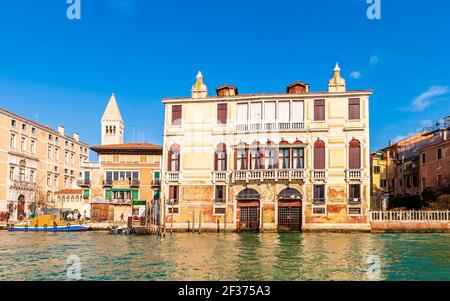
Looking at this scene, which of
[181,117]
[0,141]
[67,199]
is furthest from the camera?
[67,199]

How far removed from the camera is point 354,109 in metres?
35.0

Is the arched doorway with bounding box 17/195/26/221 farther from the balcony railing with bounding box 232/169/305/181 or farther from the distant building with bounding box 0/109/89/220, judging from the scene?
the balcony railing with bounding box 232/169/305/181

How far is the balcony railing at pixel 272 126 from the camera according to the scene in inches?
1401

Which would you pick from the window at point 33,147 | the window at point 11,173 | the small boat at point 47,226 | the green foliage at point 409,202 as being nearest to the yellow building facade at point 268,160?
the small boat at point 47,226

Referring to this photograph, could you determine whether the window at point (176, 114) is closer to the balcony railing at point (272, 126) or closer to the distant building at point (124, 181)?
the balcony railing at point (272, 126)

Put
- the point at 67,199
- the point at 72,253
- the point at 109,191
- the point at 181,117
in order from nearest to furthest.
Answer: the point at 72,253 → the point at 181,117 → the point at 109,191 → the point at 67,199

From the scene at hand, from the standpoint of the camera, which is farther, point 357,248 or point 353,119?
point 353,119

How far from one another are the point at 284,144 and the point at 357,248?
13.7 m

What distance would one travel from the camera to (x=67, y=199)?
59.6 metres

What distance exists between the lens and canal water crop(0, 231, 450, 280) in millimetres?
15352

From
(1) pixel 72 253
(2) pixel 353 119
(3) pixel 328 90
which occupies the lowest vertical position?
(1) pixel 72 253

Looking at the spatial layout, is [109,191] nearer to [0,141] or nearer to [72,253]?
[0,141]
